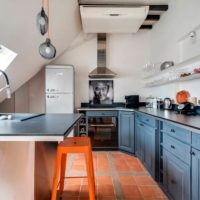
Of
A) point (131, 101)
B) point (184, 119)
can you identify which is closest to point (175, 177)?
point (184, 119)

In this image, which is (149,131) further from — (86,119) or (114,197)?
(86,119)

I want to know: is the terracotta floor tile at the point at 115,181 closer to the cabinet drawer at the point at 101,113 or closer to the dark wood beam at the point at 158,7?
the cabinet drawer at the point at 101,113

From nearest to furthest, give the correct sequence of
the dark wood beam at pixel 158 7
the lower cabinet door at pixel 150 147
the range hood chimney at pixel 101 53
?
the lower cabinet door at pixel 150 147 < the dark wood beam at pixel 158 7 < the range hood chimney at pixel 101 53

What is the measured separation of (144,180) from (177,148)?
1.17 meters

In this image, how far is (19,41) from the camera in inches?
117

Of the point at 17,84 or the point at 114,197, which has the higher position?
the point at 17,84

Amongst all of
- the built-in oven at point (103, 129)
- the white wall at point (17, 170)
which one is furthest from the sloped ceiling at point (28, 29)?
the built-in oven at point (103, 129)

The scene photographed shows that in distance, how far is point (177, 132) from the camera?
6.55ft

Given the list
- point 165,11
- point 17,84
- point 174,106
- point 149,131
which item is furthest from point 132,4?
point 17,84

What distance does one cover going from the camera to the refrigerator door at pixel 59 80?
4.65m

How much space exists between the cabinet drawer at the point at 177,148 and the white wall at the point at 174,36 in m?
0.98

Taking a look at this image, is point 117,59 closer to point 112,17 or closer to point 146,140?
point 112,17

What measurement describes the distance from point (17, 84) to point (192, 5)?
11.2 feet

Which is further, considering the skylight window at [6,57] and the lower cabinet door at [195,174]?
the skylight window at [6,57]
